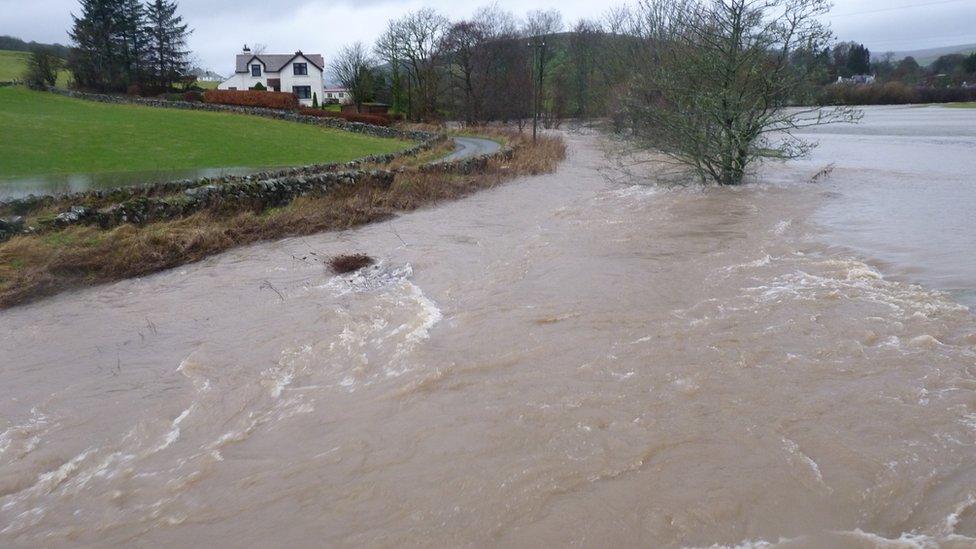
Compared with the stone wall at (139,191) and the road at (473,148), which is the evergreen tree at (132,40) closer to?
the road at (473,148)

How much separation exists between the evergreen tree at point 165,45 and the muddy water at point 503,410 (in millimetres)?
57764

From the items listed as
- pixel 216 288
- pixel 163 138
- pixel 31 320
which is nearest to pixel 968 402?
pixel 216 288

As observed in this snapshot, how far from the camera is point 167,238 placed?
1329 cm

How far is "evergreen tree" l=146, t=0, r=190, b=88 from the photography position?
198ft

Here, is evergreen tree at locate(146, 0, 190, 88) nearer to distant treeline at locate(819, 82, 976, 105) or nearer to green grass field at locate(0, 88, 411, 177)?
green grass field at locate(0, 88, 411, 177)

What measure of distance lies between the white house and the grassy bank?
2206 inches

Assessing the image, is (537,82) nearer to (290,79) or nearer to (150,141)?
(290,79)

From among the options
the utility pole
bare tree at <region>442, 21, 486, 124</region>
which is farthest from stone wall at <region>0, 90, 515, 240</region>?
bare tree at <region>442, 21, 486, 124</region>

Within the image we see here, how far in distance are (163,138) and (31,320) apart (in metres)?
22.5

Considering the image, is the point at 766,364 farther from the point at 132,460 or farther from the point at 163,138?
the point at 163,138

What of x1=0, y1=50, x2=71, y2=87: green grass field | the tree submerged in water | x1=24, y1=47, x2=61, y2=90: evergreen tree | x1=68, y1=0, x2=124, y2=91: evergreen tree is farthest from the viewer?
x1=0, y1=50, x2=71, y2=87: green grass field

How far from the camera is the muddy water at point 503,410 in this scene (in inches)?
181

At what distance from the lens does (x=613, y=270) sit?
10.9m

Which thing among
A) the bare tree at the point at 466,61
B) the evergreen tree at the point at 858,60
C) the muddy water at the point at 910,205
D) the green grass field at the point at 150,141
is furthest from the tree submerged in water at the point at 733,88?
the evergreen tree at the point at 858,60
